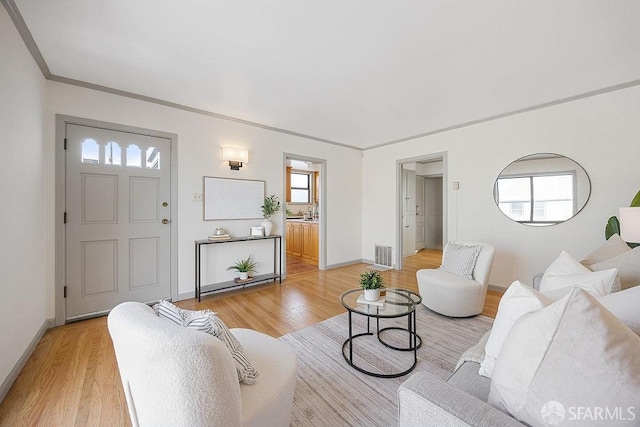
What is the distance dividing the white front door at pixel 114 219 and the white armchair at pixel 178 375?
2408 mm

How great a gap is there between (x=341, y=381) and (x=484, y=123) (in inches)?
157

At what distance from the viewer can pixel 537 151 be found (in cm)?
339

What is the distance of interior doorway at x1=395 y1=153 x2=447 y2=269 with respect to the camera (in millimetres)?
6304

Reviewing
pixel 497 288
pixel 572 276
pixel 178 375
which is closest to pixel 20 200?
pixel 178 375

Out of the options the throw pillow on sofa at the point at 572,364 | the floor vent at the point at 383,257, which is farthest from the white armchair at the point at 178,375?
the floor vent at the point at 383,257

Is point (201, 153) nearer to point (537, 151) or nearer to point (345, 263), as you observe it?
point (345, 263)

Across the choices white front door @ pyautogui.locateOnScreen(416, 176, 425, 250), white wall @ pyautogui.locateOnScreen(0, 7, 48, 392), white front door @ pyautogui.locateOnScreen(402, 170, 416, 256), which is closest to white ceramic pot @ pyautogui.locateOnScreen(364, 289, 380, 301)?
white wall @ pyautogui.locateOnScreen(0, 7, 48, 392)

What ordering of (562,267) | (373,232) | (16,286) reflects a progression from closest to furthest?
(562,267), (16,286), (373,232)

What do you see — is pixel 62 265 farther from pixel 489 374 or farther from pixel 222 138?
pixel 489 374

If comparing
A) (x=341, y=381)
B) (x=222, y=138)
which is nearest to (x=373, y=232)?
(x=222, y=138)

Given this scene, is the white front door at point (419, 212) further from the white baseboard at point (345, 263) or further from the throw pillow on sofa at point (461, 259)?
the throw pillow on sofa at point (461, 259)

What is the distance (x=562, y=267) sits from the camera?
156 cm

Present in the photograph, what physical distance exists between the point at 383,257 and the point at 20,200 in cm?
497

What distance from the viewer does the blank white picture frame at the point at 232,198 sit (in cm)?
360
